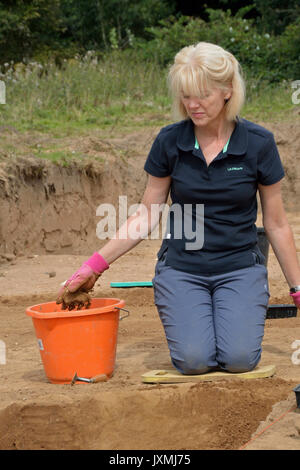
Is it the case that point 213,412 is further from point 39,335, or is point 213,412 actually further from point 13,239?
point 13,239

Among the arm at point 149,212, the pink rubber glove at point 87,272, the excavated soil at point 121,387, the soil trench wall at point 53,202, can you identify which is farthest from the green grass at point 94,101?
the pink rubber glove at point 87,272

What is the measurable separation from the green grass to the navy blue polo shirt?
486 centimetres

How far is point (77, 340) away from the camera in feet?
12.7

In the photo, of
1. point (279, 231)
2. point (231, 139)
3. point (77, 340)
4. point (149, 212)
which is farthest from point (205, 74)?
point (77, 340)

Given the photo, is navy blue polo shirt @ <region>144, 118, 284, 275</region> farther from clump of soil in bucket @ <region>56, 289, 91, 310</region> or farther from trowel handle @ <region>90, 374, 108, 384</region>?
trowel handle @ <region>90, 374, 108, 384</region>

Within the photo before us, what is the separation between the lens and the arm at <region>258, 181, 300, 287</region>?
12.7ft

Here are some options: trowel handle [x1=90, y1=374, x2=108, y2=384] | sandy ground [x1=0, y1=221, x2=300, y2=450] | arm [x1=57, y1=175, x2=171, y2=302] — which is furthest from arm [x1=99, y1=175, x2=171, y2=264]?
sandy ground [x1=0, y1=221, x2=300, y2=450]

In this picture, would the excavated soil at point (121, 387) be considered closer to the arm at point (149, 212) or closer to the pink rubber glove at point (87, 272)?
the pink rubber glove at point (87, 272)

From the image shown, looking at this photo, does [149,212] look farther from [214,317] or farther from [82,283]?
[214,317]

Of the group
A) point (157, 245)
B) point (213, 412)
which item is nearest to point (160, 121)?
point (157, 245)

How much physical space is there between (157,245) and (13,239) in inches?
74.6

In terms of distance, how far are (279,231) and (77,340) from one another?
4.04 ft

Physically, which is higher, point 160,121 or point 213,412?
point 160,121

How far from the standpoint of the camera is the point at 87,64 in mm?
12961
